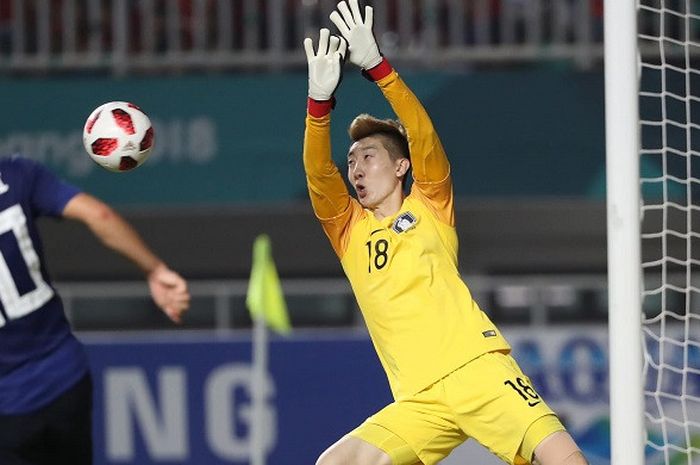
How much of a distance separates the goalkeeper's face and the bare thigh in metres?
0.94

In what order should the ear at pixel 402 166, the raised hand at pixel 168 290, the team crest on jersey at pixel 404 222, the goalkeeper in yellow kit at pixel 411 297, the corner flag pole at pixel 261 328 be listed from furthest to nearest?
1. the corner flag pole at pixel 261 328
2. the ear at pixel 402 166
3. the team crest on jersey at pixel 404 222
4. the goalkeeper in yellow kit at pixel 411 297
5. the raised hand at pixel 168 290

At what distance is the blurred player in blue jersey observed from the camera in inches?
209

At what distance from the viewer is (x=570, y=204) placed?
38.8ft

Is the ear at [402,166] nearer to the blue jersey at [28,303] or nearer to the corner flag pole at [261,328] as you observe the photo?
the blue jersey at [28,303]

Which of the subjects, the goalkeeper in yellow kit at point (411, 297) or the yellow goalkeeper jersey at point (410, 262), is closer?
the goalkeeper in yellow kit at point (411, 297)

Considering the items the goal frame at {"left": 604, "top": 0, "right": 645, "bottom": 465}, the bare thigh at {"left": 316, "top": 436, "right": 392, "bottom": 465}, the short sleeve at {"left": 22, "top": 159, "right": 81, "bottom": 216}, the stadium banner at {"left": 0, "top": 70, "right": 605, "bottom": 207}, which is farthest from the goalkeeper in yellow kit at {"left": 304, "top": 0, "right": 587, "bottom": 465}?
the stadium banner at {"left": 0, "top": 70, "right": 605, "bottom": 207}

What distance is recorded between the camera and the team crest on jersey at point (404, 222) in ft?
18.6

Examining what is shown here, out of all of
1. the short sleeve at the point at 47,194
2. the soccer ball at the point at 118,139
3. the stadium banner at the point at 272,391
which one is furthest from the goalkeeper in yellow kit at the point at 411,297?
the stadium banner at the point at 272,391

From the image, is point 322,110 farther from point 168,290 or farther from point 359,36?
point 168,290

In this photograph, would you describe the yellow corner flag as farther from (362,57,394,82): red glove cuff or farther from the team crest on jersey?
(362,57,394,82): red glove cuff

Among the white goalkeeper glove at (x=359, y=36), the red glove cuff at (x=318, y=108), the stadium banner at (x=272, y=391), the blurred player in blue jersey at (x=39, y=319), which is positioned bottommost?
the stadium banner at (x=272, y=391)

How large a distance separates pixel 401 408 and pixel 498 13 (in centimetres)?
742

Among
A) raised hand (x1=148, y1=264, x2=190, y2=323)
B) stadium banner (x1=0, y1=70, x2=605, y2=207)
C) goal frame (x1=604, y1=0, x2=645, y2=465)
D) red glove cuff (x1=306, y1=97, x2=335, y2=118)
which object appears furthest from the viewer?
stadium banner (x1=0, y1=70, x2=605, y2=207)

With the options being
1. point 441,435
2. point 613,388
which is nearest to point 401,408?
point 441,435
